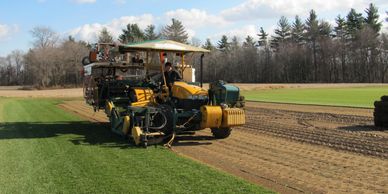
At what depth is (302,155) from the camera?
999cm

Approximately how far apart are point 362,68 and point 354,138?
81.8 metres

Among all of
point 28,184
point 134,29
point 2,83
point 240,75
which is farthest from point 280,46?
point 28,184

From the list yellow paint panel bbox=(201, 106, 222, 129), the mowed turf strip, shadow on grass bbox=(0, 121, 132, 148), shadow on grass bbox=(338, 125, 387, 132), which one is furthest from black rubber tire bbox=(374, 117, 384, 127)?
shadow on grass bbox=(0, 121, 132, 148)

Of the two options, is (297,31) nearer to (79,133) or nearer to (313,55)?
(313,55)

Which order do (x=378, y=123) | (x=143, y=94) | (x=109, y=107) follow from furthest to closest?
(x=378, y=123) → (x=109, y=107) → (x=143, y=94)

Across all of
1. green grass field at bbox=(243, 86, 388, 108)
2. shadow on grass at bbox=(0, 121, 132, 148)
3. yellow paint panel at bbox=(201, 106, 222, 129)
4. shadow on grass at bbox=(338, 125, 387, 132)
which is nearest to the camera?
yellow paint panel at bbox=(201, 106, 222, 129)

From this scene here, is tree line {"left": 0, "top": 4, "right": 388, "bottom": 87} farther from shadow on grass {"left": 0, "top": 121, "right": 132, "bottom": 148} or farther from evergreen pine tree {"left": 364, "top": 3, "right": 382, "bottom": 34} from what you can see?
shadow on grass {"left": 0, "top": 121, "right": 132, "bottom": 148}

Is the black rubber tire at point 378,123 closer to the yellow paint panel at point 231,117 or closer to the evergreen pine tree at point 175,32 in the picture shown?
the yellow paint panel at point 231,117

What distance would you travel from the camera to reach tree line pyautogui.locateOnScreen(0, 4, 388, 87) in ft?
287

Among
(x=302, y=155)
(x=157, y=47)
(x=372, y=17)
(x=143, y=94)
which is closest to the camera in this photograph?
(x=302, y=155)

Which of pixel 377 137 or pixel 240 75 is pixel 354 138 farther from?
pixel 240 75

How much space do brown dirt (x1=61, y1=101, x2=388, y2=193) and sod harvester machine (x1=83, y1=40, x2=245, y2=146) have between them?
622 mm

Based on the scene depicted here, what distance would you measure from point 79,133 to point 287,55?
85.0 metres

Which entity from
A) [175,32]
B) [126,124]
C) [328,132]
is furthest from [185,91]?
[175,32]
